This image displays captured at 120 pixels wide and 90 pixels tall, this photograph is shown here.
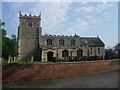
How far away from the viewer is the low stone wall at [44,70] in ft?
55.4

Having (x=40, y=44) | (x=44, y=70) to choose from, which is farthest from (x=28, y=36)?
(x=44, y=70)

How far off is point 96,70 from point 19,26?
22155 mm

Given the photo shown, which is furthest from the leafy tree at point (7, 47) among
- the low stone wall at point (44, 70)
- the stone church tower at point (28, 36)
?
the low stone wall at point (44, 70)

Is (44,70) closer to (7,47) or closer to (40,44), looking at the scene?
(40,44)

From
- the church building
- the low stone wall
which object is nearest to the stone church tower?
the church building

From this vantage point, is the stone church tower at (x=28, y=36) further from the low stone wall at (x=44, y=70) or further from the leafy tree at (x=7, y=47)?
the low stone wall at (x=44, y=70)

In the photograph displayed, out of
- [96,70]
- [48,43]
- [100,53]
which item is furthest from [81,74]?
[100,53]

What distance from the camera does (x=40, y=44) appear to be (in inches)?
1385

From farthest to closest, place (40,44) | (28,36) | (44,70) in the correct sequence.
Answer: (28,36)
(40,44)
(44,70)

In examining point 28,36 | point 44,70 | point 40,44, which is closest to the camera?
point 44,70

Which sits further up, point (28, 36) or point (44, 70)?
point (28, 36)

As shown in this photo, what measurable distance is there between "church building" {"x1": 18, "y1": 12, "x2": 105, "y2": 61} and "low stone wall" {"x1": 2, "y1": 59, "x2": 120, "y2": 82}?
40.3 ft

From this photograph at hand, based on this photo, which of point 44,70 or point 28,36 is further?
point 28,36

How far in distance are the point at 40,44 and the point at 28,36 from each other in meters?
3.74
